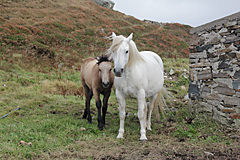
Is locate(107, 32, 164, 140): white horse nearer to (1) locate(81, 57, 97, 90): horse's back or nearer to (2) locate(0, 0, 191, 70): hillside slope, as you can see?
(1) locate(81, 57, 97, 90): horse's back

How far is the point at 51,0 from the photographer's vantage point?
1139 inches

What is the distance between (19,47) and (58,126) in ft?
37.0

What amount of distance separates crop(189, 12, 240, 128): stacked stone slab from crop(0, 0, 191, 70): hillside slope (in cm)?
899

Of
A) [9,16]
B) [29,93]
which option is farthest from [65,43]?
[29,93]

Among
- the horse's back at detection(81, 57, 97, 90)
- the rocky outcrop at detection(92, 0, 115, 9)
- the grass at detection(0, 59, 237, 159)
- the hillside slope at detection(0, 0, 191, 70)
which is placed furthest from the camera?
the rocky outcrop at detection(92, 0, 115, 9)

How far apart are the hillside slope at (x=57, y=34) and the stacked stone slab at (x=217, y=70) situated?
29.5 ft

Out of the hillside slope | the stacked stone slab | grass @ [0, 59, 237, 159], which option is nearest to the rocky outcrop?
the hillside slope

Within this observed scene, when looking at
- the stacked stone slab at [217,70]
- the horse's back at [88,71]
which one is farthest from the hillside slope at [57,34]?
the stacked stone slab at [217,70]

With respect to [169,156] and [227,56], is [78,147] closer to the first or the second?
[169,156]

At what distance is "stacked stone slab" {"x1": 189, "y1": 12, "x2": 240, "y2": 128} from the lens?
425 cm

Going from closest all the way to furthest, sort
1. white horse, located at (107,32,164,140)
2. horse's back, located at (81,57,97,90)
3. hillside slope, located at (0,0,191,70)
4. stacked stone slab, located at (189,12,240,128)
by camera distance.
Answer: white horse, located at (107,32,164,140) → stacked stone slab, located at (189,12,240,128) → horse's back, located at (81,57,97,90) → hillside slope, located at (0,0,191,70)

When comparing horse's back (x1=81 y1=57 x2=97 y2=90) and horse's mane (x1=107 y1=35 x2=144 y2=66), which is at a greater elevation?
horse's mane (x1=107 y1=35 x2=144 y2=66)

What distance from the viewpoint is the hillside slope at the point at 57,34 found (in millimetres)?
13156

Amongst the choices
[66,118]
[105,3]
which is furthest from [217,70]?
[105,3]
